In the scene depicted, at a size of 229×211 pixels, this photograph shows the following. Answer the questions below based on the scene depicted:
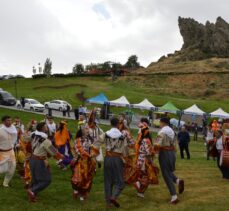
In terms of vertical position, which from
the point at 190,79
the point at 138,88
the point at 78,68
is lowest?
the point at 138,88

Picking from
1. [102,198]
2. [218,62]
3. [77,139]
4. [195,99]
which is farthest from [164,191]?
[218,62]

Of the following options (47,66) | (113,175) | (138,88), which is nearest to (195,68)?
(138,88)

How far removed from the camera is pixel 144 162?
11.7m

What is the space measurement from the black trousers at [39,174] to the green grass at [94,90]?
49077 millimetres

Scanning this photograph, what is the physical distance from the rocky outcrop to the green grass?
27542 millimetres

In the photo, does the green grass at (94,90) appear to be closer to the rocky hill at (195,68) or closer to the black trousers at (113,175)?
the rocky hill at (195,68)

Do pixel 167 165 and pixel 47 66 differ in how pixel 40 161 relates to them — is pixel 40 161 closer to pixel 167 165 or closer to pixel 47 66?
pixel 167 165

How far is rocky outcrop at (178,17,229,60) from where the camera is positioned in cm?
10481

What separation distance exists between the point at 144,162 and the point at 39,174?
8.83ft

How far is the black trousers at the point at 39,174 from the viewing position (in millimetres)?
10711

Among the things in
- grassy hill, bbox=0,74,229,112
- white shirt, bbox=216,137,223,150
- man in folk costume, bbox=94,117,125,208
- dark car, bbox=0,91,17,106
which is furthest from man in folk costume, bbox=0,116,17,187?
grassy hill, bbox=0,74,229,112

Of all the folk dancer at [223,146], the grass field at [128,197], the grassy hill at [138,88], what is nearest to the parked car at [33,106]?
the grassy hill at [138,88]

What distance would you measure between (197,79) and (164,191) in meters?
70.4

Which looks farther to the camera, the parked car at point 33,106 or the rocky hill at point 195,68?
the rocky hill at point 195,68
